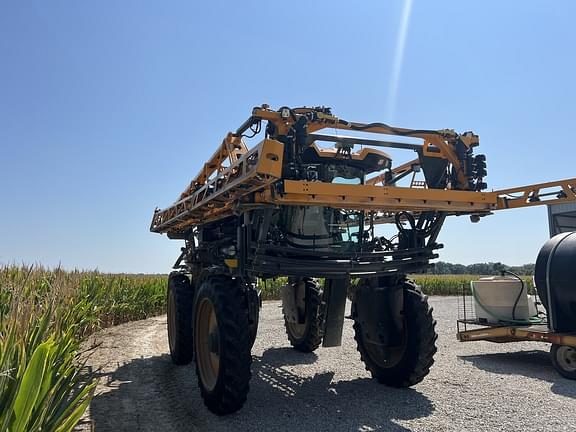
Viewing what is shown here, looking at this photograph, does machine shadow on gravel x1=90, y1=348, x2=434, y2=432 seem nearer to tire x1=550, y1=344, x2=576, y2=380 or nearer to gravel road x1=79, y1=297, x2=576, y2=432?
gravel road x1=79, y1=297, x2=576, y2=432

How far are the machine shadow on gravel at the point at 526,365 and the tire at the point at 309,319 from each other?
2.70 m

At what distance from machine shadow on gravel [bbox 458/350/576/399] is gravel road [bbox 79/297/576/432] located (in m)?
0.02

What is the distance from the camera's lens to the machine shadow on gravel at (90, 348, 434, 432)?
4.87m

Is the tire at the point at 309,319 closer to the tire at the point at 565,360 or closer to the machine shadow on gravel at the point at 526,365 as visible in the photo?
the machine shadow on gravel at the point at 526,365

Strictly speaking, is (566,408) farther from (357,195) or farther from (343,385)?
(357,195)

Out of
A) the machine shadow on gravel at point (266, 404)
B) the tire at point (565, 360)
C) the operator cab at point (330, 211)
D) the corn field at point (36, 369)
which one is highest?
the operator cab at point (330, 211)

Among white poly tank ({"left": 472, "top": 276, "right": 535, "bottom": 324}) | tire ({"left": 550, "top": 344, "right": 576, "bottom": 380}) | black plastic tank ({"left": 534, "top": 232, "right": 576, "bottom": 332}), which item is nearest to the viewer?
tire ({"left": 550, "top": 344, "right": 576, "bottom": 380})

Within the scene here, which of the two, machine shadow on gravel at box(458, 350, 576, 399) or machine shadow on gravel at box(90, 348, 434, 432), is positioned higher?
machine shadow on gravel at box(458, 350, 576, 399)

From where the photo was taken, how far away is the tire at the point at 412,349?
5953 mm

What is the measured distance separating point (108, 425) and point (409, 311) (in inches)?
148

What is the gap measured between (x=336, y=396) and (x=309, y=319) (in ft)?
9.35

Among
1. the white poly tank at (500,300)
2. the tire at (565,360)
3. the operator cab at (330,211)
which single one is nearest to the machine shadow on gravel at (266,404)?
the operator cab at (330,211)

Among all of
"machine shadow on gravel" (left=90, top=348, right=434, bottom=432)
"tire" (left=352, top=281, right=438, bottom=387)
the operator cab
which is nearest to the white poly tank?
"tire" (left=352, top=281, right=438, bottom=387)

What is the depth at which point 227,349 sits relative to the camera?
4922 mm
